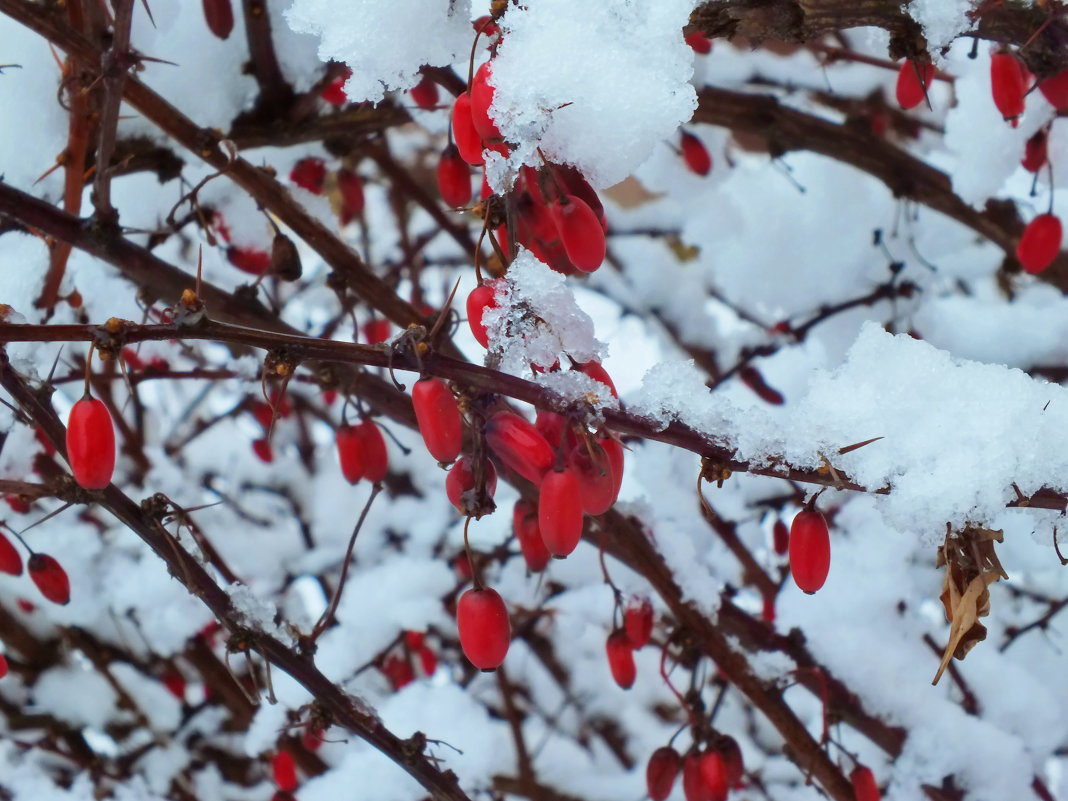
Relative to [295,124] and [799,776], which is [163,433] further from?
[799,776]

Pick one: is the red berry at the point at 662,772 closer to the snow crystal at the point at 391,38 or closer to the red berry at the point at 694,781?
the red berry at the point at 694,781

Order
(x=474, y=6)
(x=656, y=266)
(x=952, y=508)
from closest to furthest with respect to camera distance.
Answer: (x=952, y=508) → (x=474, y=6) → (x=656, y=266)

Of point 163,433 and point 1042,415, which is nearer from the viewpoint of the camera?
point 1042,415

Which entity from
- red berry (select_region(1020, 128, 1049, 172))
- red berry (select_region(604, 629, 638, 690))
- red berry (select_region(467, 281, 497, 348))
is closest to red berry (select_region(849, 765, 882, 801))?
red berry (select_region(604, 629, 638, 690))

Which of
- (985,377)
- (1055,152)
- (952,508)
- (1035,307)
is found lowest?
(952,508)

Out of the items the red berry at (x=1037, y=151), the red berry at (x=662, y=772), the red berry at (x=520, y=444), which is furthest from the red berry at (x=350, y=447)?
the red berry at (x=1037, y=151)

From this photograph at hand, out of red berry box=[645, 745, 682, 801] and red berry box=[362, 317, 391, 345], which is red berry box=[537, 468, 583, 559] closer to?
red berry box=[645, 745, 682, 801]

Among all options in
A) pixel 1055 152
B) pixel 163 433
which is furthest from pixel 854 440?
pixel 163 433

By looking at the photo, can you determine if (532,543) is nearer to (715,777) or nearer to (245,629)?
(245,629)
